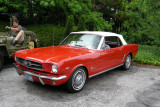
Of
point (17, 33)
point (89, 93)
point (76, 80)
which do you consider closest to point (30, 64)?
point (76, 80)

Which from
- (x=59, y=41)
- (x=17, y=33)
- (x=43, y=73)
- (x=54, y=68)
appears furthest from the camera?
(x=59, y=41)

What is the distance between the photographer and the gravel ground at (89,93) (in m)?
3.51

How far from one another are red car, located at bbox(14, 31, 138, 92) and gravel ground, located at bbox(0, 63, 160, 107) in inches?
14.2

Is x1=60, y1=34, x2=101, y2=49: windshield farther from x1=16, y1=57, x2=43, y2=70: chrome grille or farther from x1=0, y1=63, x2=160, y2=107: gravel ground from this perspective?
x1=16, y1=57, x2=43, y2=70: chrome grille

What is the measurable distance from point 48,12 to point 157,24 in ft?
26.4

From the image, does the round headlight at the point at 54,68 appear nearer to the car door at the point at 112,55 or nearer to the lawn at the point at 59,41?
the car door at the point at 112,55

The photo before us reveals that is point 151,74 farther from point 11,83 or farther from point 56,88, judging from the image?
point 11,83

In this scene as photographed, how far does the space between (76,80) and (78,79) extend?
0.21ft

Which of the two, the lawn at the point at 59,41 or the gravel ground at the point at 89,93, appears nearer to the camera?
the gravel ground at the point at 89,93

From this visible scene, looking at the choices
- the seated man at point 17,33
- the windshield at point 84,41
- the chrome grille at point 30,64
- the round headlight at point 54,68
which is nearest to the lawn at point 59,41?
the seated man at point 17,33

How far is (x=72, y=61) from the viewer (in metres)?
3.74

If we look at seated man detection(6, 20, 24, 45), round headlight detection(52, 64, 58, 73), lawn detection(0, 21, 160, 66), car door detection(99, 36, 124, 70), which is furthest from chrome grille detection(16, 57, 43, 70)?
lawn detection(0, 21, 160, 66)

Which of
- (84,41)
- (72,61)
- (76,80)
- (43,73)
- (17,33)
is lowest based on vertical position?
(76,80)

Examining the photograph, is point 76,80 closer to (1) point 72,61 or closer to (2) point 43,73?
(1) point 72,61
